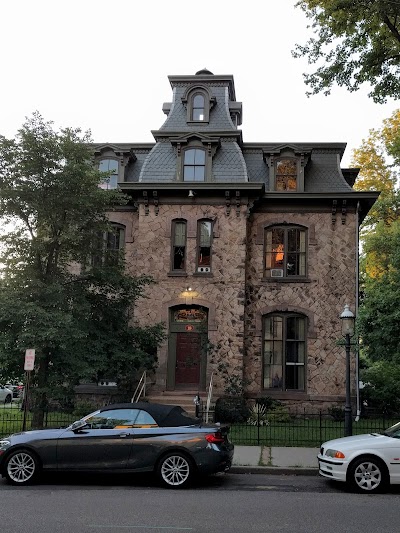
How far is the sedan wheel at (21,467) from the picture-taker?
30.9 feet

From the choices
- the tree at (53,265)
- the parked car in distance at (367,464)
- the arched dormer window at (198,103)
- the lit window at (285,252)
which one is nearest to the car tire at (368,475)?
the parked car in distance at (367,464)

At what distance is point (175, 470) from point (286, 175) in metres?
15.2

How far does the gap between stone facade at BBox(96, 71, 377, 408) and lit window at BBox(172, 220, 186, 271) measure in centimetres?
18

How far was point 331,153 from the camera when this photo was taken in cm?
2294

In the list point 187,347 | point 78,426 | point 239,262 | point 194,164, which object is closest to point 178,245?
point 239,262

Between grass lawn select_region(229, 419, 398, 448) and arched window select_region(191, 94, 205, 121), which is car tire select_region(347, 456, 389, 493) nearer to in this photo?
grass lawn select_region(229, 419, 398, 448)

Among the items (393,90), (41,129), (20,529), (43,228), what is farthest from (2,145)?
(393,90)

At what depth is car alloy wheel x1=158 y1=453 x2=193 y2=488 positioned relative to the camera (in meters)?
9.27

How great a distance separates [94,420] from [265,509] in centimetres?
356

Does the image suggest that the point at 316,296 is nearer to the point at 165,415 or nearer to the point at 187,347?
the point at 187,347

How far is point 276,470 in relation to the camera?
1099 centimetres

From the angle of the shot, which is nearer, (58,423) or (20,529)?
(20,529)

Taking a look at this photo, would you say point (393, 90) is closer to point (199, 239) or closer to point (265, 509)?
point (199, 239)

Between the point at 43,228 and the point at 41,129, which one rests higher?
the point at 41,129
